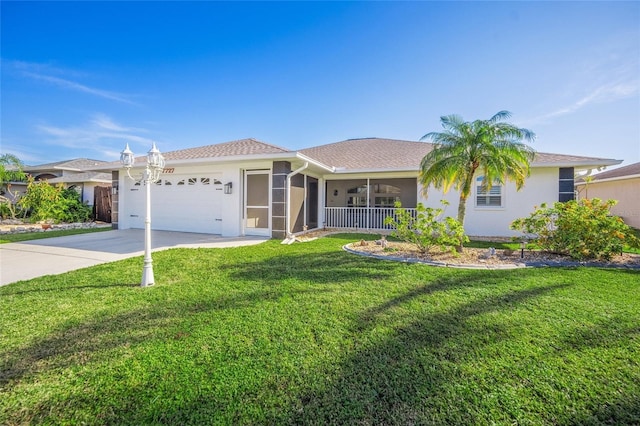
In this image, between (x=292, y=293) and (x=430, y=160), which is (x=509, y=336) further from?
(x=430, y=160)

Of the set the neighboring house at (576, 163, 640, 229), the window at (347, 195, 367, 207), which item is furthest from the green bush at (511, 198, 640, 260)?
the window at (347, 195, 367, 207)

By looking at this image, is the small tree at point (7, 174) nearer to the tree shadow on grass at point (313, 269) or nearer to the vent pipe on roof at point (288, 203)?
the vent pipe on roof at point (288, 203)

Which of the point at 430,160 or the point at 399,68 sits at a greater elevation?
the point at 399,68

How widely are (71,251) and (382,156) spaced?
12480 millimetres

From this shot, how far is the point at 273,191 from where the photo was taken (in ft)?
32.7

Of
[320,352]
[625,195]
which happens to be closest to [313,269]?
[320,352]

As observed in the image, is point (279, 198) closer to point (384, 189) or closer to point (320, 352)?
point (320, 352)

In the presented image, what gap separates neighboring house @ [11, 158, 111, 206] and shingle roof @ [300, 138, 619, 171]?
11475mm

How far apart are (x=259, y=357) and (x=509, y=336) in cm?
269

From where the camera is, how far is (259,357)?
2545mm

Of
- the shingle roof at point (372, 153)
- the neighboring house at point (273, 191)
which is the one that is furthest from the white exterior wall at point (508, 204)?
the shingle roof at point (372, 153)

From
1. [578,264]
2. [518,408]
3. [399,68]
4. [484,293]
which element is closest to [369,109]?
[399,68]

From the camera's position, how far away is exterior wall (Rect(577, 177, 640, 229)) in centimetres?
1408

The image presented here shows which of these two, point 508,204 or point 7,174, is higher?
point 7,174
